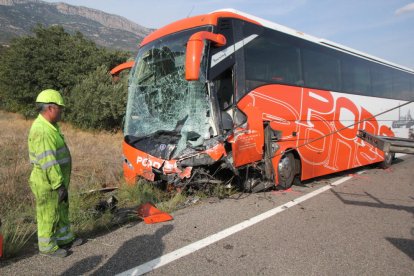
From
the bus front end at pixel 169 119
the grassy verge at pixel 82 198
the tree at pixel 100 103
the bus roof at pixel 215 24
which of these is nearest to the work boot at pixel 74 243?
the grassy verge at pixel 82 198

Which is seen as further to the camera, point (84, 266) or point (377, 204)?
point (377, 204)

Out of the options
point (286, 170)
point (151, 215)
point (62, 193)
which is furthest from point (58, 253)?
point (286, 170)

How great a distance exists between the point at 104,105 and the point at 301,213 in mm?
16033

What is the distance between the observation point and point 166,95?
5930mm

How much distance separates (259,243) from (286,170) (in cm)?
318

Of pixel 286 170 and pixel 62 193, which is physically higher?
pixel 62 193

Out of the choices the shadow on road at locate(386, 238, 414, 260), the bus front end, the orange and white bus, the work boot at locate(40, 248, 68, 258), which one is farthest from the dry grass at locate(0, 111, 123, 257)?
the shadow on road at locate(386, 238, 414, 260)

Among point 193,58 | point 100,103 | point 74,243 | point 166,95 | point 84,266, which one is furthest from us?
point 100,103

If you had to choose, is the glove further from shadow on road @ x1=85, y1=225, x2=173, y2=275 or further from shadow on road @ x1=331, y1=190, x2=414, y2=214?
shadow on road @ x1=331, y1=190, x2=414, y2=214

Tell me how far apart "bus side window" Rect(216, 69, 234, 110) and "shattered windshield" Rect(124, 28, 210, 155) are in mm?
301

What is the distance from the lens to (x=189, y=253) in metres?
3.50

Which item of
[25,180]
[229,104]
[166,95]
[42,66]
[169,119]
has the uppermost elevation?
[42,66]

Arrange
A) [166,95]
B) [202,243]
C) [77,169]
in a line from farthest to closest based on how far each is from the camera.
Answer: [77,169]
[166,95]
[202,243]

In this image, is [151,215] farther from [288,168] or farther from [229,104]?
[288,168]
